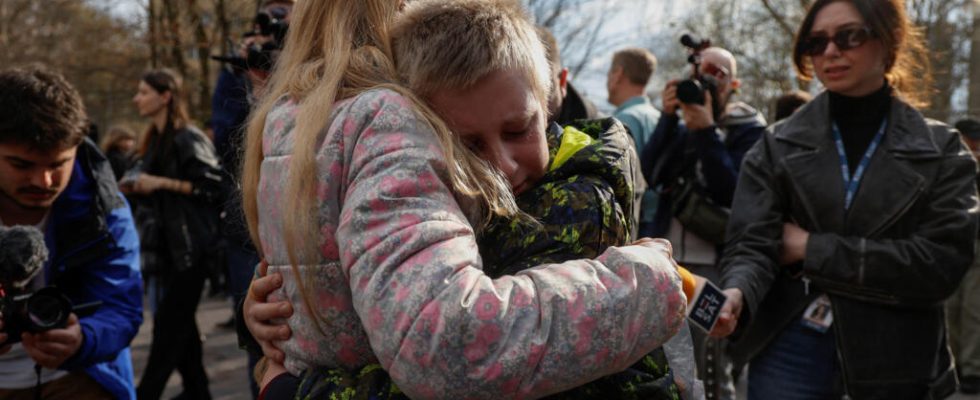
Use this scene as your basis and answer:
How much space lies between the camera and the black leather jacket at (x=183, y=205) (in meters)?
5.62

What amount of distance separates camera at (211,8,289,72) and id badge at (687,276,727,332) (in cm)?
150

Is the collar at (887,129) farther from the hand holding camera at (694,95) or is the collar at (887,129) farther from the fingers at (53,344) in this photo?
the fingers at (53,344)

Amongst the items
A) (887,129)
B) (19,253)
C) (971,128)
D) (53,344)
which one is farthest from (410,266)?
(971,128)

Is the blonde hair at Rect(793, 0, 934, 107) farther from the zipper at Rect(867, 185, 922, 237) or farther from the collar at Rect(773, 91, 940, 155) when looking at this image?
the zipper at Rect(867, 185, 922, 237)

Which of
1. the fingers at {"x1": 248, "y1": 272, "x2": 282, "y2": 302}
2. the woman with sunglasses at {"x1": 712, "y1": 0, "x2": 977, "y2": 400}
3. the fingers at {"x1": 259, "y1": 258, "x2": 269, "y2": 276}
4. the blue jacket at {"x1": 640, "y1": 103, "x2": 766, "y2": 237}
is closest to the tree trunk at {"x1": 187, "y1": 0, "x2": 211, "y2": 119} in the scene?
the blue jacket at {"x1": 640, "y1": 103, "x2": 766, "y2": 237}

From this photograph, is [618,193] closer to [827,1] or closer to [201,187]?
[827,1]

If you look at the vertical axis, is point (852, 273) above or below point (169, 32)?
above

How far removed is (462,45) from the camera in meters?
1.43

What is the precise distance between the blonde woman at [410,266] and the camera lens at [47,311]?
1.49 metres

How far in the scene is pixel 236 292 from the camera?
4512 millimetres

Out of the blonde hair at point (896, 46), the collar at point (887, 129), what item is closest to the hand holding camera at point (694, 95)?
the blonde hair at point (896, 46)

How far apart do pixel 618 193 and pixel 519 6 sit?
378mm

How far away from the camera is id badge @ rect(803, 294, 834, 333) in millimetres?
2963

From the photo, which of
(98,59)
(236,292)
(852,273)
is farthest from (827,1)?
(98,59)
